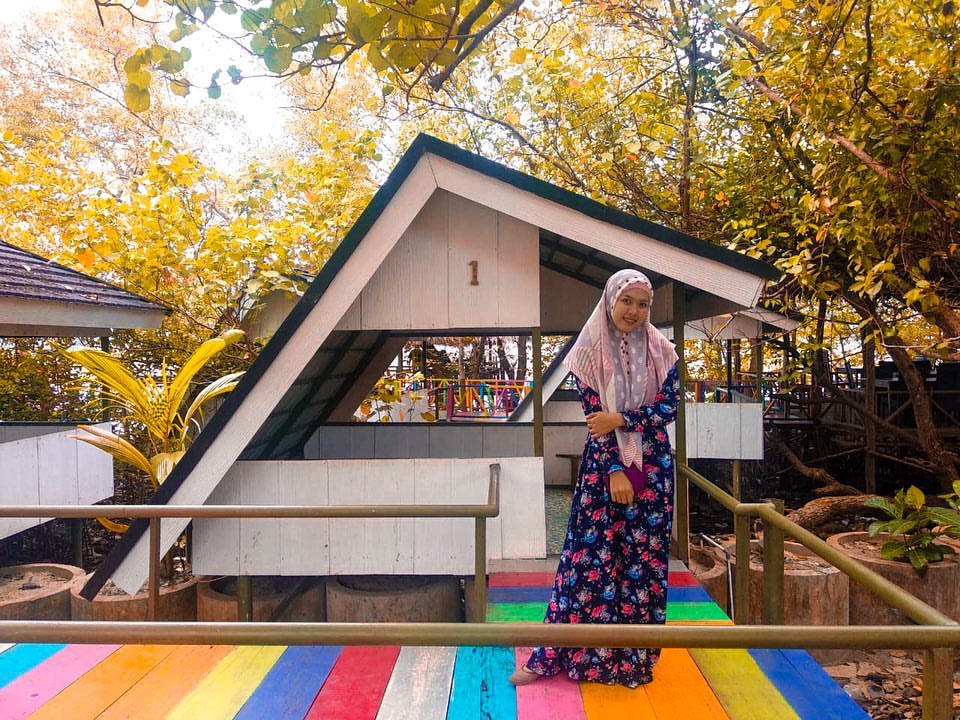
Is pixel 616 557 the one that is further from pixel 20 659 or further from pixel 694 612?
pixel 20 659

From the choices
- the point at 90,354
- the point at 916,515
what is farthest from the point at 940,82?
the point at 90,354

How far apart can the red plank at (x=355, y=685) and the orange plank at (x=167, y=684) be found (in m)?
0.68

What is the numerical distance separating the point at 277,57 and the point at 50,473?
6.71 m

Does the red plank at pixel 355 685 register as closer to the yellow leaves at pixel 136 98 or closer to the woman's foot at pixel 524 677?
the woman's foot at pixel 524 677

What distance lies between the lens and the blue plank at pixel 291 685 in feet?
9.60

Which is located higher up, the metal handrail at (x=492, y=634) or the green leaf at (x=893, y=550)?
the metal handrail at (x=492, y=634)

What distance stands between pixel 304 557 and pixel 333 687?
2.39 metres

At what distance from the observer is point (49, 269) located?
7672 mm

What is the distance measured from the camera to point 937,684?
1.91 metres

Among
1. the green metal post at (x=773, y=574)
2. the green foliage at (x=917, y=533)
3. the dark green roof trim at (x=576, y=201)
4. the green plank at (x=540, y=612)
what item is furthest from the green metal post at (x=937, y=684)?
the green foliage at (x=917, y=533)

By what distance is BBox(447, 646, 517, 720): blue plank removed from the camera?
285 cm

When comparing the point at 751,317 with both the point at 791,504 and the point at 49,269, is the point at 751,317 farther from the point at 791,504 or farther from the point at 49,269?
the point at 49,269

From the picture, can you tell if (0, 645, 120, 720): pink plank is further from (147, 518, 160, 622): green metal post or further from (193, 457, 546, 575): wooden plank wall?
(193, 457, 546, 575): wooden plank wall

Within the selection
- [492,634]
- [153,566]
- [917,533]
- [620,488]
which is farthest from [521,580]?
[917,533]
